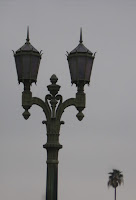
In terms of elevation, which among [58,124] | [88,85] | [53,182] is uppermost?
[88,85]

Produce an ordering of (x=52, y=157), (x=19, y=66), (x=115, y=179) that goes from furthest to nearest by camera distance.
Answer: (x=115, y=179) < (x=19, y=66) < (x=52, y=157)

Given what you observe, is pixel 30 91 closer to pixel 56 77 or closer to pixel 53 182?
pixel 56 77

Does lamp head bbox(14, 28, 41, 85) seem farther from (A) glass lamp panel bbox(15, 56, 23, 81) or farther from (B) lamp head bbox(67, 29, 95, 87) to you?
(B) lamp head bbox(67, 29, 95, 87)

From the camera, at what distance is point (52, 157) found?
39.2ft

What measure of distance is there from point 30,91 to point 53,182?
184 cm

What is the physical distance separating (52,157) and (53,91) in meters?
1.29

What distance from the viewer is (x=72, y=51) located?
40.3 ft

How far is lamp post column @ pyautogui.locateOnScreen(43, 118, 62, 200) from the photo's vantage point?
11773 mm

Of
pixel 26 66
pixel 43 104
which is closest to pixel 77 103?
pixel 43 104

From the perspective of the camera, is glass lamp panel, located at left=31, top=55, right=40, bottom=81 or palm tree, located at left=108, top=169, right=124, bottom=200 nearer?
glass lamp panel, located at left=31, top=55, right=40, bottom=81

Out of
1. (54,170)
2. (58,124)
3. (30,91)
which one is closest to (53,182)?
(54,170)

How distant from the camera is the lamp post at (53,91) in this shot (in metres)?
11.9

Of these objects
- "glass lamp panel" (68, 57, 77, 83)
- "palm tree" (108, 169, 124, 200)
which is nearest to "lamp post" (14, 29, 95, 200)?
"glass lamp panel" (68, 57, 77, 83)

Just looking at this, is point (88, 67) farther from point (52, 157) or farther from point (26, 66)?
point (52, 157)
